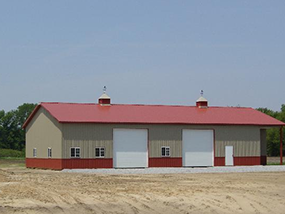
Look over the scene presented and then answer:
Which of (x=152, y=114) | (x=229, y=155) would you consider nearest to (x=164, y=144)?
(x=152, y=114)

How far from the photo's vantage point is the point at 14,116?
127938mm

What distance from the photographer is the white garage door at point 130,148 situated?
51.1m

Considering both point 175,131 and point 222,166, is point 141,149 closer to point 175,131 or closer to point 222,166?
point 175,131

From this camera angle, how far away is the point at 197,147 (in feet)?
177

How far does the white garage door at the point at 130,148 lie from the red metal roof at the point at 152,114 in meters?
1.04

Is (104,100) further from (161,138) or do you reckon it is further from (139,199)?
(139,199)

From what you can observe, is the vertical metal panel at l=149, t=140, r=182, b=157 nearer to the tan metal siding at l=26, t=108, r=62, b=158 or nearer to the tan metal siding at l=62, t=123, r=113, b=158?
the tan metal siding at l=62, t=123, r=113, b=158

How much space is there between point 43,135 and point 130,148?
7.76m

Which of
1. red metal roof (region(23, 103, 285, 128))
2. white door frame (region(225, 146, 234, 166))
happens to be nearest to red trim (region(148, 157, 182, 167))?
red metal roof (region(23, 103, 285, 128))

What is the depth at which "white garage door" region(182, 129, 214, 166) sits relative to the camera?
176 feet

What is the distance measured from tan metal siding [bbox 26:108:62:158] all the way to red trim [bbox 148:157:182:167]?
8009mm

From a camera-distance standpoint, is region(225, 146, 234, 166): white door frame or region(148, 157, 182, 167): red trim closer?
region(148, 157, 182, 167): red trim

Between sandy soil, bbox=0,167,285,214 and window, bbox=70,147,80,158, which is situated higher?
window, bbox=70,147,80,158

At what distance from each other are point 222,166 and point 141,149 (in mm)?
7786
